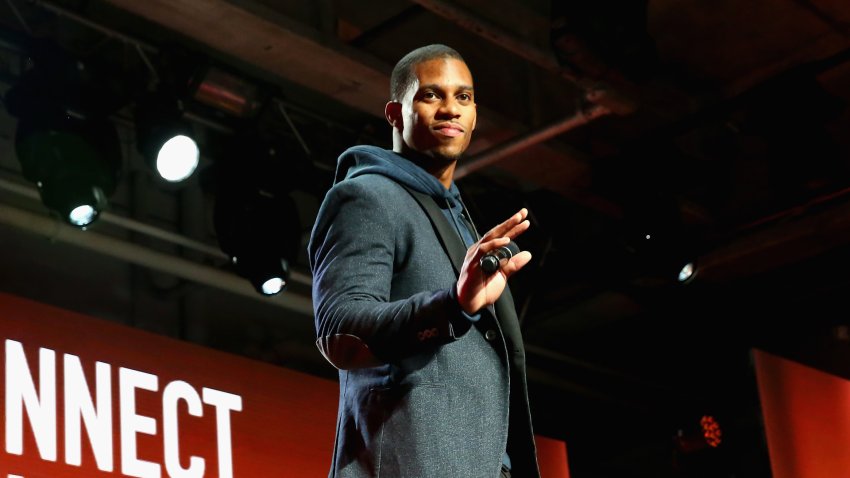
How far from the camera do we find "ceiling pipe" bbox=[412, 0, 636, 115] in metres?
4.18

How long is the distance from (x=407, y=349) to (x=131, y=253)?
13.2ft

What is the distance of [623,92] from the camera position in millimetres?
4551

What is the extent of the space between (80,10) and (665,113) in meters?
2.50

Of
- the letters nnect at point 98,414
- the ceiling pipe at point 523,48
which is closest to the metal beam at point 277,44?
the ceiling pipe at point 523,48

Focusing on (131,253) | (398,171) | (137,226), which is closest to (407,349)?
(398,171)

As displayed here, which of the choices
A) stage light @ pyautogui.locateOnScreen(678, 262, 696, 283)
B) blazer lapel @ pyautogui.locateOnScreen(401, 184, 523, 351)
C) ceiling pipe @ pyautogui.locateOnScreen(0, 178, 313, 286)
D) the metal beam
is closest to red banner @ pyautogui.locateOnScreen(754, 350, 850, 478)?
stage light @ pyautogui.locateOnScreen(678, 262, 696, 283)

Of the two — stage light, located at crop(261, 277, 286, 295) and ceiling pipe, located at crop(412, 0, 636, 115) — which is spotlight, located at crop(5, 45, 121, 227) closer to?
stage light, located at crop(261, 277, 286, 295)

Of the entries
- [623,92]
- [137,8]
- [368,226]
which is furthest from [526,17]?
[368,226]

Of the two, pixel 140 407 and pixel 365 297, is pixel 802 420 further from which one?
pixel 365 297

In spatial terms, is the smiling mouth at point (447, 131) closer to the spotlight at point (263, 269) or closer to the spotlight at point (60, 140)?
the spotlight at point (60, 140)

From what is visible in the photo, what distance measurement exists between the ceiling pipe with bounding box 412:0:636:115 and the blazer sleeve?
9.11ft

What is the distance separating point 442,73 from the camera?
5.09ft

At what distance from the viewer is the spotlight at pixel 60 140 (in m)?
4.17

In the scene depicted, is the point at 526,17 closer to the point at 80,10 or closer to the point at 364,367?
the point at 80,10
